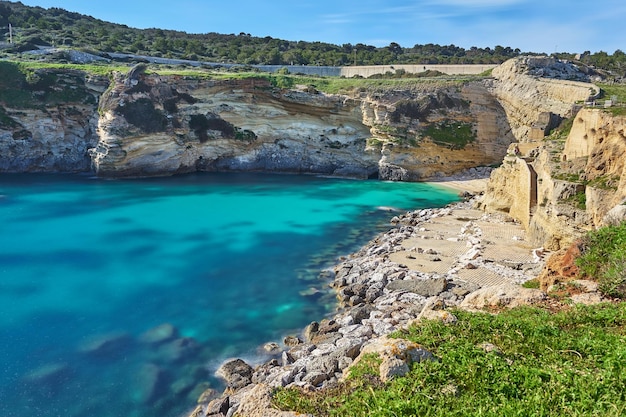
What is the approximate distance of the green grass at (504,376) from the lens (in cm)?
660

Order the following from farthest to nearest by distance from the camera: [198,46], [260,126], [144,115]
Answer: [198,46] → [260,126] → [144,115]

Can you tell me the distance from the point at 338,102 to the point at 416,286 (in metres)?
30.8

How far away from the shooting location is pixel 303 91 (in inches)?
1821

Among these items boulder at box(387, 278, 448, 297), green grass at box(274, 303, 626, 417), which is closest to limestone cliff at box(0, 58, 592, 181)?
boulder at box(387, 278, 448, 297)

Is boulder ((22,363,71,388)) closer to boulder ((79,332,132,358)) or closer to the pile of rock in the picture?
boulder ((79,332,132,358))

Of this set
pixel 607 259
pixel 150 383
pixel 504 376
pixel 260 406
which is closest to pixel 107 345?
pixel 150 383

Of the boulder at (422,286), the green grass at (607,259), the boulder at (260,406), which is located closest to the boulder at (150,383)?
the boulder at (260,406)

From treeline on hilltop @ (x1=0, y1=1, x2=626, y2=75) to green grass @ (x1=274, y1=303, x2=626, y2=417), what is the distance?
185 feet

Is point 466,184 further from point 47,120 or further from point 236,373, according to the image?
point 47,120

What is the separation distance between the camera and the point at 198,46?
8125 cm

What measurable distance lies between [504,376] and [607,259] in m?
6.70

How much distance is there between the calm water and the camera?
13133mm

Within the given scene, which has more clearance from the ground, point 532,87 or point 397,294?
point 532,87

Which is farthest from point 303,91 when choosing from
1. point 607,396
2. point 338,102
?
point 607,396
